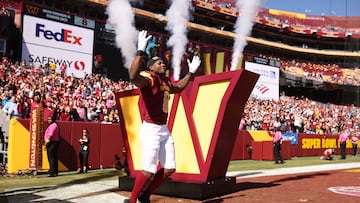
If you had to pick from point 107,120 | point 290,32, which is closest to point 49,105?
point 107,120

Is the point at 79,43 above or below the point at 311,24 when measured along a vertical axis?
below

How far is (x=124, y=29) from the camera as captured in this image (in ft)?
89.1

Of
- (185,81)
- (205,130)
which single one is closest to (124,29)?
(205,130)

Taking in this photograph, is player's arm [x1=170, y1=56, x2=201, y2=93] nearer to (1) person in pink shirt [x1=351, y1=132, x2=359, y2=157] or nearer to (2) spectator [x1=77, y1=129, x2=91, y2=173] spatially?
(2) spectator [x1=77, y1=129, x2=91, y2=173]

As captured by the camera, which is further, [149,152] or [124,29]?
[124,29]

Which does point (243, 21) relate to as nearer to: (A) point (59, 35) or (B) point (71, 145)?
(B) point (71, 145)

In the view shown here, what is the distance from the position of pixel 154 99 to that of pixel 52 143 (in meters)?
6.43

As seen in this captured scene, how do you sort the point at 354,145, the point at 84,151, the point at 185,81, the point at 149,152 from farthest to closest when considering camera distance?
the point at 354,145
the point at 84,151
the point at 185,81
the point at 149,152

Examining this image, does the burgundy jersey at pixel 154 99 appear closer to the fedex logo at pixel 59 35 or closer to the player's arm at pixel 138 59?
the player's arm at pixel 138 59

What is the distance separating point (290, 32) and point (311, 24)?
11.8 metres

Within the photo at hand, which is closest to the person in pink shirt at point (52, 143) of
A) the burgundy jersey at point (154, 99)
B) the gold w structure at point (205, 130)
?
the gold w structure at point (205, 130)

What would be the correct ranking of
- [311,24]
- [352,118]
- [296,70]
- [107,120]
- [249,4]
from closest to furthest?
[249,4], [107,120], [352,118], [296,70], [311,24]

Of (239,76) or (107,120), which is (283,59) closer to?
(107,120)

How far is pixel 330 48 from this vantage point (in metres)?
60.1
